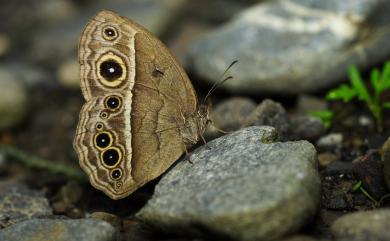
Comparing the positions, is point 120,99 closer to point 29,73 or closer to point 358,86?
point 358,86

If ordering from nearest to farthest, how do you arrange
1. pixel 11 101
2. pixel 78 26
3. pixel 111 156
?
pixel 111 156 < pixel 11 101 < pixel 78 26

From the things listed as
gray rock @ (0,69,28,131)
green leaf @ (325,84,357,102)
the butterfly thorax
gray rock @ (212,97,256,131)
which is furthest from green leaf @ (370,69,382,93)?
gray rock @ (0,69,28,131)

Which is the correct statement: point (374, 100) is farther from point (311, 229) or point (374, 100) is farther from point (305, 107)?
point (311, 229)

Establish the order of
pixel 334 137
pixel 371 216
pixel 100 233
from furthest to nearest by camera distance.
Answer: pixel 334 137, pixel 100 233, pixel 371 216

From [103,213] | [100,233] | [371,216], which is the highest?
[371,216]

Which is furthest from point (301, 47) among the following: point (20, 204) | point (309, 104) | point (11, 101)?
point (11, 101)

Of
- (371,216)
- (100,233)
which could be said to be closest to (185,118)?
(100,233)
